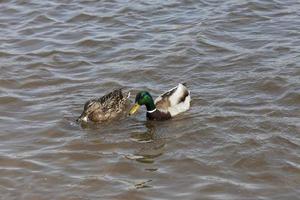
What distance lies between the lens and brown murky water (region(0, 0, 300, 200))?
864 cm

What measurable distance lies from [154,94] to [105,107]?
1192mm

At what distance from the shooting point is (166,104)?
11.0 metres

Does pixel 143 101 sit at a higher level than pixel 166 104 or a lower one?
higher

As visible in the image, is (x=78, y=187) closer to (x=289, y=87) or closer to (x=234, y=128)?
(x=234, y=128)

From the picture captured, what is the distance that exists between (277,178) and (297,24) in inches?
245

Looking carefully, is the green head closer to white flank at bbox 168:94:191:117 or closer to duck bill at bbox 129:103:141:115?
duck bill at bbox 129:103:141:115

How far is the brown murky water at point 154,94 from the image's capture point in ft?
28.3

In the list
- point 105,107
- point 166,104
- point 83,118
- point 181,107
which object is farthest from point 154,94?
point 83,118

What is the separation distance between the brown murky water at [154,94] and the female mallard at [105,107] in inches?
6.4

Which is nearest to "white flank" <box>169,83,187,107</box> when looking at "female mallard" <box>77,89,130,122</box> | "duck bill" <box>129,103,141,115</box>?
"duck bill" <box>129,103,141,115</box>

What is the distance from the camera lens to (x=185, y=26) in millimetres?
14328

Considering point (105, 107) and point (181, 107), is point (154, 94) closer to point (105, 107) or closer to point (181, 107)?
point (181, 107)

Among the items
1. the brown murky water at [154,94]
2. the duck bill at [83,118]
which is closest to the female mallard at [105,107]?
the duck bill at [83,118]

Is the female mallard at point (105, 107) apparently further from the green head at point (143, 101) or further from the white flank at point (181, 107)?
the white flank at point (181, 107)
